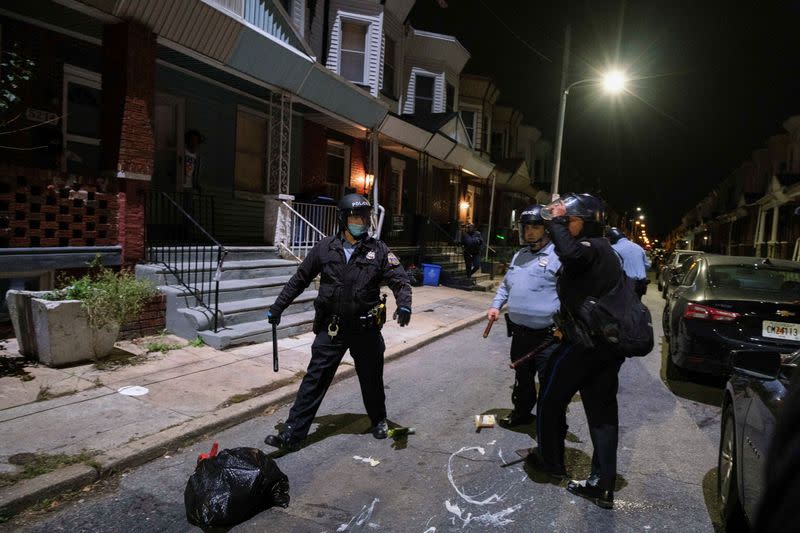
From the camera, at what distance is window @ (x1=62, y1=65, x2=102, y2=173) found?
27.6 feet

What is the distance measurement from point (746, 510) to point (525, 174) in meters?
24.5

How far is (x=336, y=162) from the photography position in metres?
15.3

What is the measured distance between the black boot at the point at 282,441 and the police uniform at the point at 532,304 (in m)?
1.97

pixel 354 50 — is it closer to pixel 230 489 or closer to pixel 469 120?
pixel 469 120

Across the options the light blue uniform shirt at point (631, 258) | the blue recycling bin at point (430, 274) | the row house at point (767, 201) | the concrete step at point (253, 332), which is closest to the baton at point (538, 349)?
the light blue uniform shirt at point (631, 258)

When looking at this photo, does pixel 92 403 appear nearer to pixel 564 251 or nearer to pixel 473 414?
pixel 473 414

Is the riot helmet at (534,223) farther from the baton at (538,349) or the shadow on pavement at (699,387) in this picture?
the shadow on pavement at (699,387)

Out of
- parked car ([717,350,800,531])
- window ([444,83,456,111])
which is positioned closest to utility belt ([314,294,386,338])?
parked car ([717,350,800,531])

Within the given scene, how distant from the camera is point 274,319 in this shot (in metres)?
4.27

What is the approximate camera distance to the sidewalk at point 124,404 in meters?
3.61

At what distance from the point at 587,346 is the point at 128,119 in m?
6.59

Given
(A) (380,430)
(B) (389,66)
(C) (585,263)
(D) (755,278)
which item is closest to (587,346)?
(C) (585,263)

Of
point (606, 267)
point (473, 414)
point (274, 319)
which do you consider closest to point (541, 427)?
point (606, 267)

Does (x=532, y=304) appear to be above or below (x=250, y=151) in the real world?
below
